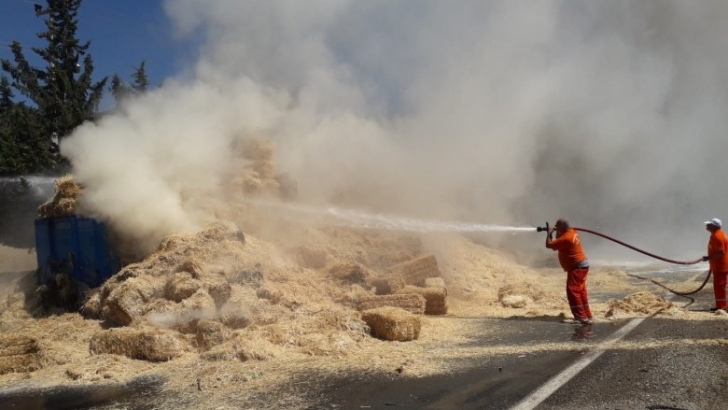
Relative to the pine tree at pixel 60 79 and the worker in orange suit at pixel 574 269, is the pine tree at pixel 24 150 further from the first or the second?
the worker in orange suit at pixel 574 269

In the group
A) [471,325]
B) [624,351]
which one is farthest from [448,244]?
[624,351]

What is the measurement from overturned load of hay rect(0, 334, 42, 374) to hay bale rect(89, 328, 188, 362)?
2.25 feet

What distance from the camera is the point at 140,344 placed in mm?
7020

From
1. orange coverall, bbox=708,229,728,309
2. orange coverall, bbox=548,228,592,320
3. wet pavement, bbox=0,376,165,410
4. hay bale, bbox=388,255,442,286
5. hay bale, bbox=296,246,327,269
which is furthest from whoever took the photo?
hay bale, bbox=296,246,327,269

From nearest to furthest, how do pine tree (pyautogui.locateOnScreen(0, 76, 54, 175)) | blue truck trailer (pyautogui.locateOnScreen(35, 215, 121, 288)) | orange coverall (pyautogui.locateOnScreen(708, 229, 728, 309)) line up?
orange coverall (pyautogui.locateOnScreen(708, 229, 728, 309))
blue truck trailer (pyautogui.locateOnScreen(35, 215, 121, 288))
pine tree (pyautogui.locateOnScreen(0, 76, 54, 175))

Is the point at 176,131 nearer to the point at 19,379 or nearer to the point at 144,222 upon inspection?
the point at 144,222

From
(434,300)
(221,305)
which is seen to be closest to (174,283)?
(221,305)

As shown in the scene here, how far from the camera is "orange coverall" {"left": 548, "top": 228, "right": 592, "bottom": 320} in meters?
8.11

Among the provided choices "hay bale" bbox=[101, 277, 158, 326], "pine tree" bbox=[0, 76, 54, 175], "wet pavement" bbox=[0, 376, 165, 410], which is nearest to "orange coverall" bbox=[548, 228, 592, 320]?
"wet pavement" bbox=[0, 376, 165, 410]

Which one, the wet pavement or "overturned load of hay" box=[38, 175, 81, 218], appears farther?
"overturned load of hay" box=[38, 175, 81, 218]

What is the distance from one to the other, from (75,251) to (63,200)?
1.02 meters

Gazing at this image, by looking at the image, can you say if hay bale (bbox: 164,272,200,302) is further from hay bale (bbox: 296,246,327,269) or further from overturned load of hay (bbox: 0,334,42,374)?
hay bale (bbox: 296,246,327,269)

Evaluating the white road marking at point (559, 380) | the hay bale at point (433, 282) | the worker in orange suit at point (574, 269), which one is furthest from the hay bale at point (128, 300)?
the worker in orange suit at point (574, 269)

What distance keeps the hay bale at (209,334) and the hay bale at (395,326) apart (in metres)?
2.02
